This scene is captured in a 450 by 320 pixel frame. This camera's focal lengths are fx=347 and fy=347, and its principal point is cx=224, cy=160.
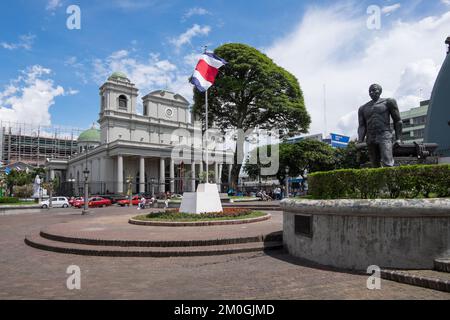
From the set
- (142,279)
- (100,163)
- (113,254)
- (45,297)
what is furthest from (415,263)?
(100,163)

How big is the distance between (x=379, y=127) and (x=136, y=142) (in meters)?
48.8

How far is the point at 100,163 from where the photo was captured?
190 ft

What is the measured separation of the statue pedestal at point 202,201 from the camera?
14.4 m

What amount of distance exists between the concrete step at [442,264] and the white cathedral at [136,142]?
46.4m

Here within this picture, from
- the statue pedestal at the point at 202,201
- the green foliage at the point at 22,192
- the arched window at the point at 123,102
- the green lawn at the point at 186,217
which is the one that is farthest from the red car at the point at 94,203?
the statue pedestal at the point at 202,201

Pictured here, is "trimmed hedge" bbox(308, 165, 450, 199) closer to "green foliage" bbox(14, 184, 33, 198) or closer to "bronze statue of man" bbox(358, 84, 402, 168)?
"bronze statue of man" bbox(358, 84, 402, 168)

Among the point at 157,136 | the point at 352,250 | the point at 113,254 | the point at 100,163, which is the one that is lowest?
the point at 113,254

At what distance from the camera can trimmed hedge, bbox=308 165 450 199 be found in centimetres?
586

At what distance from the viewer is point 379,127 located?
306 inches

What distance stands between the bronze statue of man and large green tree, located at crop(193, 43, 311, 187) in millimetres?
22628

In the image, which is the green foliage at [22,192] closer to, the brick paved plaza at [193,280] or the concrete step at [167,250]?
the concrete step at [167,250]

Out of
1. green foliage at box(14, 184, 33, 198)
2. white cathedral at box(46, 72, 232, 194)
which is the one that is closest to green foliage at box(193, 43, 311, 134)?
white cathedral at box(46, 72, 232, 194)
